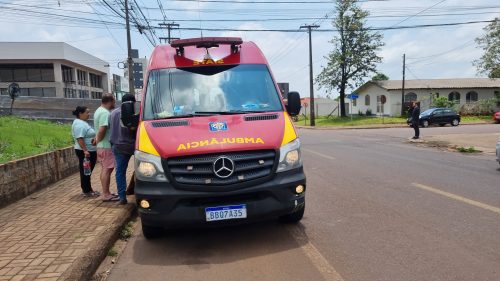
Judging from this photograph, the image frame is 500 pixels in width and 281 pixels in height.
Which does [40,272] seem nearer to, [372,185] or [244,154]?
[244,154]

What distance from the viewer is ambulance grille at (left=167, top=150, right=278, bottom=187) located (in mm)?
4707

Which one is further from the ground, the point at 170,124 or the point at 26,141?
the point at 170,124

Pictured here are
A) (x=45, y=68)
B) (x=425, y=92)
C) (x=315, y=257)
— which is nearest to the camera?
(x=315, y=257)

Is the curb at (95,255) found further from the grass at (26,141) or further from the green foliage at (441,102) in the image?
the green foliage at (441,102)

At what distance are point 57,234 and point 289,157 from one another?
3199 millimetres

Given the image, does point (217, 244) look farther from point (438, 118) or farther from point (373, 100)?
point (373, 100)

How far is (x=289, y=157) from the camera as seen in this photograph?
16.4 feet

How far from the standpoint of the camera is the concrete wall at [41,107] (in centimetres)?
2053

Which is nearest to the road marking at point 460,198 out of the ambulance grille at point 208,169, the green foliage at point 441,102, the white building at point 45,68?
the ambulance grille at point 208,169

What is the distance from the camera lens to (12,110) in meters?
19.4

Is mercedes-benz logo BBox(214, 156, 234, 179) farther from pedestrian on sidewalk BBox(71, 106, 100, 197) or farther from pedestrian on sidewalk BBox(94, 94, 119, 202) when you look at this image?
pedestrian on sidewalk BBox(71, 106, 100, 197)

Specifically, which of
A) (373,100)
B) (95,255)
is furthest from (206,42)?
(373,100)

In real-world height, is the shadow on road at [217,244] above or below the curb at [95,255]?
below

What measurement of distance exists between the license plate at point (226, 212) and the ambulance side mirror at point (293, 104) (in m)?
1.93
